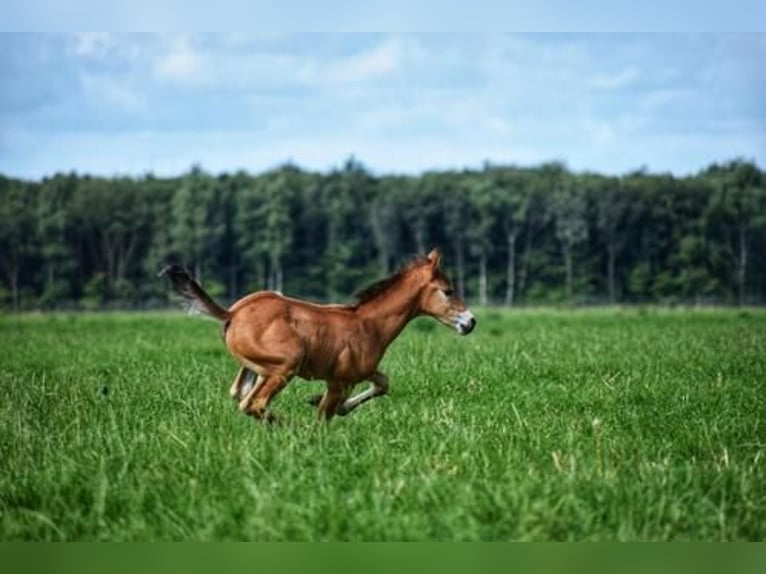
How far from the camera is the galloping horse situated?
681cm

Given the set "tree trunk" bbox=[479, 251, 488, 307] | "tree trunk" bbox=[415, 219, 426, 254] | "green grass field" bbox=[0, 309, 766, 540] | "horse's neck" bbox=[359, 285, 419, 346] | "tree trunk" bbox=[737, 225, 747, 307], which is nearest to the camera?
"green grass field" bbox=[0, 309, 766, 540]

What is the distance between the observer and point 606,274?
41.8 meters

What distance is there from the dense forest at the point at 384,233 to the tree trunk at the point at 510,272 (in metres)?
0.10

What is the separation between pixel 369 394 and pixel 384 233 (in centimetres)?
4152

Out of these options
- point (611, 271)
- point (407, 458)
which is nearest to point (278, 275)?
point (611, 271)

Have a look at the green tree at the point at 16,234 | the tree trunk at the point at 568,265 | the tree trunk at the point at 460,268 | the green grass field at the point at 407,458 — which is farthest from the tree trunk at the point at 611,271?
the green grass field at the point at 407,458

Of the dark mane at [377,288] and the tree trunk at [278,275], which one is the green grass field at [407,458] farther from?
the tree trunk at [278,275]

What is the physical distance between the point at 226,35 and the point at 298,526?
4919mm

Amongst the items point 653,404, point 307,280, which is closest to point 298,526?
point 653,404

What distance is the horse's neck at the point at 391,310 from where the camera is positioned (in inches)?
287

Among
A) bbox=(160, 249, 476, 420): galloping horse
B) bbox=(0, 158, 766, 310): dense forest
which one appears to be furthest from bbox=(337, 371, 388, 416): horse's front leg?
bbox=(0, 158, 766, 310): dense forest

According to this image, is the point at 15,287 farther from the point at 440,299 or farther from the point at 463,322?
the point at 463,322

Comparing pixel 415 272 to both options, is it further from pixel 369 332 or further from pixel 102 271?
pixel 102 271

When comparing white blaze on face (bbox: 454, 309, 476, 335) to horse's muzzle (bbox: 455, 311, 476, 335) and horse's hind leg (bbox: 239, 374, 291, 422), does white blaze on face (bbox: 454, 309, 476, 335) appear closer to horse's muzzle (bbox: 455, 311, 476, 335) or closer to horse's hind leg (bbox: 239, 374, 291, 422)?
horse's muzzle (bbox: 455, 311, 476, 335)
